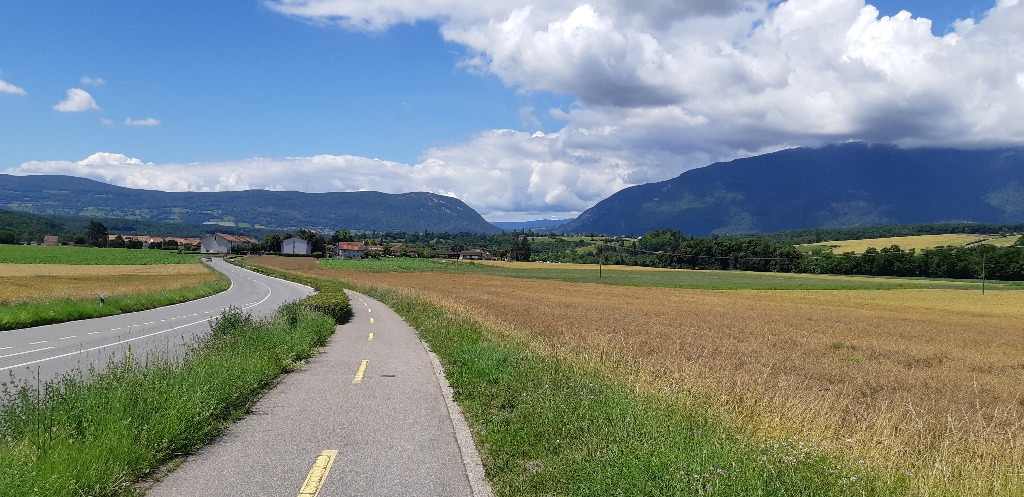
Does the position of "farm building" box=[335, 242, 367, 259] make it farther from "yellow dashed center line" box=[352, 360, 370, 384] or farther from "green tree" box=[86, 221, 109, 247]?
"yellow dashed center line" box=[352, 360, 370, 384]

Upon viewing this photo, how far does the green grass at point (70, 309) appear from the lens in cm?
2384

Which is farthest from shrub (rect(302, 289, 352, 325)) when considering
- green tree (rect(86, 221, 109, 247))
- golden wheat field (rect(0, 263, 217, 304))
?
green tree (rect(86, 221, 109, 247))

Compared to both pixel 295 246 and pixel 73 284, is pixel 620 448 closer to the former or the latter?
pixel 73 284

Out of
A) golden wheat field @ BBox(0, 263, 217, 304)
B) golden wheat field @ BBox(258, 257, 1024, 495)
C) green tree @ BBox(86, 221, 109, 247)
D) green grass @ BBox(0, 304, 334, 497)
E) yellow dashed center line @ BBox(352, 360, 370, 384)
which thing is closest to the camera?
green grass @ BBox(0, 304, 334, 497)

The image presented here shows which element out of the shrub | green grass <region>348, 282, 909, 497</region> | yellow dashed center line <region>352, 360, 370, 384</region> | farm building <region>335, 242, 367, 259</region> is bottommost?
farm building <region>335, 242, 367, 259</region>

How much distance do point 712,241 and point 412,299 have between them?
124 m

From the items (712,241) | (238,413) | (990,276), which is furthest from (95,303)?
(712,241)

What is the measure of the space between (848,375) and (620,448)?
10623 mm

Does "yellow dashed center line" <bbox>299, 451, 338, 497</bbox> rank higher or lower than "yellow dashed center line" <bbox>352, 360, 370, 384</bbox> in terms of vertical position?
higher

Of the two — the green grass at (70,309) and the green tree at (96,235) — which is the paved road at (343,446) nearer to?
the green grass at (70,309)

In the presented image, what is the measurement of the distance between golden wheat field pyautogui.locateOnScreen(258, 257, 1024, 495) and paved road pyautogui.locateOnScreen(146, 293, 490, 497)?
3.52 metres

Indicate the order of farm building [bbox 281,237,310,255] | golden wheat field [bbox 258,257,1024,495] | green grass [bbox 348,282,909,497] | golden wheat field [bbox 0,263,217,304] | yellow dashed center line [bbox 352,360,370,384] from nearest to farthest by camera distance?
green grass [bbox 348,282,909,497], golden wheat field [bbox 258,257,1024,495], yellow dashed center line [bbox 352,360,370,384], golden wheat field [bbox 0,263,217,304], farm building [bbox 281,237,310,255]

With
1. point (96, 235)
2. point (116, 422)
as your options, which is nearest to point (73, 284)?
point (116, 422)

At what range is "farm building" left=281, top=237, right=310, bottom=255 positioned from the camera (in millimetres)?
191250
